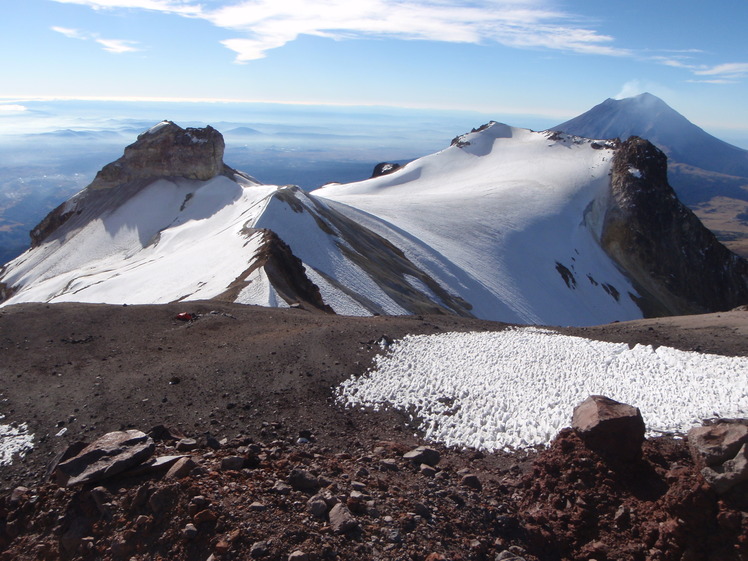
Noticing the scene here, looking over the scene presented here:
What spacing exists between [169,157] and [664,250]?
5210 cm

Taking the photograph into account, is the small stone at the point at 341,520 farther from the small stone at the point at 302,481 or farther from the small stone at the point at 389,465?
the small stone at the point at 389,465

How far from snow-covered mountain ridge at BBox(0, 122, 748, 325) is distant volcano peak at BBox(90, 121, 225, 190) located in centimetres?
19

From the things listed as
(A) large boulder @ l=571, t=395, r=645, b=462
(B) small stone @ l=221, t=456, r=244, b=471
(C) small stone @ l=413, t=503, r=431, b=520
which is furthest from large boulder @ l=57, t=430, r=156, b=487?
(A) large boulder @ l=571, t=395, r=645, b=462

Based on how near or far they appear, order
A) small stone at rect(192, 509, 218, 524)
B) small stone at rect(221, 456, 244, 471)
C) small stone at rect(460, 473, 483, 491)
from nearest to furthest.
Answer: small stone at rect(192, 509, 218, 524) → small stone at rect(221, 456, 244, 471) → small stone at rect(460, 473, 483, 491)

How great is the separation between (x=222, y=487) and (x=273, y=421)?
3.64m

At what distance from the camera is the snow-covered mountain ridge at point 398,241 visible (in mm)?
30047

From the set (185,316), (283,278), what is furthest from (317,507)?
(283,278)

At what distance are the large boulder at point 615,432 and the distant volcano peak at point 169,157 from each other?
51.2m

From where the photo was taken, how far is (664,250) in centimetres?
6019

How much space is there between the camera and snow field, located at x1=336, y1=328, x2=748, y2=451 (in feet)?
34.7

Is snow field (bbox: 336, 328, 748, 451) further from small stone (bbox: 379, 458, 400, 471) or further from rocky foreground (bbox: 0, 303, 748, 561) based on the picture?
small stone (bbox: 379, 458, 400, 471)

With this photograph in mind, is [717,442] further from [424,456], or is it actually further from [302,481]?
[302,481]

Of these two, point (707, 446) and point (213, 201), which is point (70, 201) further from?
point (707, 446)

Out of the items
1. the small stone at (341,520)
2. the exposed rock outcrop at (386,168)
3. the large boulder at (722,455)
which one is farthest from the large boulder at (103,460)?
the exposed rock outcrop at (386,168)
